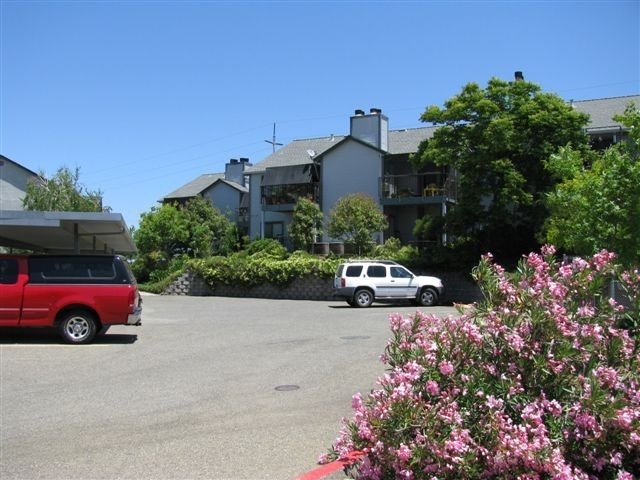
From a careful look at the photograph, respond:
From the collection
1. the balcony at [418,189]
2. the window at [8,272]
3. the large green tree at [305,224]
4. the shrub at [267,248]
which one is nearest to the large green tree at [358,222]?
the balcony at [418,189]

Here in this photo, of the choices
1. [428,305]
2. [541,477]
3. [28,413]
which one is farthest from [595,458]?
[428,305]

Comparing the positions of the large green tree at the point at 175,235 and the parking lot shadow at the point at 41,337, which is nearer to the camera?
the parking lot shadow at the point at 41,337

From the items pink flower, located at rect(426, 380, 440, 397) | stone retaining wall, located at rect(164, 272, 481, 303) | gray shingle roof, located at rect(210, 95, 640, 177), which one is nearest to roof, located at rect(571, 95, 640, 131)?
gray shingle roof, located at rect(210, 95, 640, 177)

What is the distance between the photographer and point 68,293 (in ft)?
46.3

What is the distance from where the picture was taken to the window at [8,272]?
14039 millimetres

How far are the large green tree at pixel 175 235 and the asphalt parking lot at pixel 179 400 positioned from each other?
89.0 feet

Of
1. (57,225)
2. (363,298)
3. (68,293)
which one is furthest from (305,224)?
(68,293)

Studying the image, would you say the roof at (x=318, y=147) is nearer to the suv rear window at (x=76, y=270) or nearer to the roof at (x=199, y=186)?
the roof at (x=199, y=186)

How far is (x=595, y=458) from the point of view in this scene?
346 centimetres

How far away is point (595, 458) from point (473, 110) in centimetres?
2774

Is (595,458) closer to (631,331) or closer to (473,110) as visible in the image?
(631,331)

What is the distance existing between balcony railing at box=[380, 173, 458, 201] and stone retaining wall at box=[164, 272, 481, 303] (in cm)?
912

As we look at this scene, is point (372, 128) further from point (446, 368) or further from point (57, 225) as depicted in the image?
point (446, 368)

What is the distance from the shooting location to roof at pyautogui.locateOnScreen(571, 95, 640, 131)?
117ft
